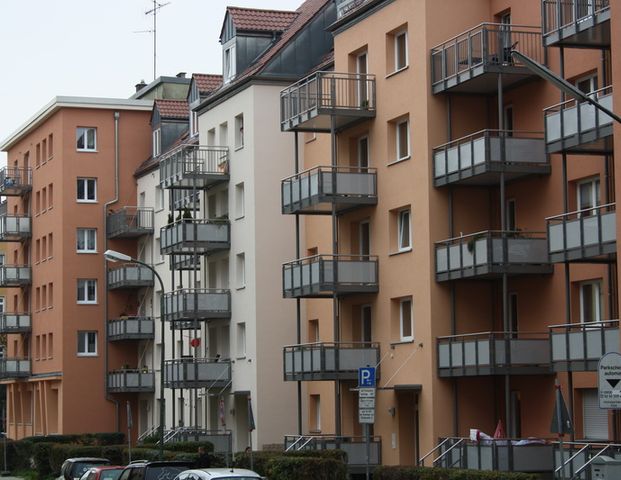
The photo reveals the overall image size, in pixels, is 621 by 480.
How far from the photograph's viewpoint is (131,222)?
6288 cm

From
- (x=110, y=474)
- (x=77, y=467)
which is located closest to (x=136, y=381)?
(x=77, y=467)

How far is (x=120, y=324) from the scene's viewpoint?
62250 millimetres

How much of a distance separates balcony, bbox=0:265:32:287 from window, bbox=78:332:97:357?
23.1ft

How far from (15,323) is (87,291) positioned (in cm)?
749

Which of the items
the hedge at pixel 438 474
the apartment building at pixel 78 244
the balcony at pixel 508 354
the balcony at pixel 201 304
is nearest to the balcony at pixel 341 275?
the hedge at pixel 438 474

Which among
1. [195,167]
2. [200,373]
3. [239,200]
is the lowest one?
[200,373]

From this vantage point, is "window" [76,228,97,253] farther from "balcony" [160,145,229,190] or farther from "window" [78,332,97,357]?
"balcony" [160,145,229,190]

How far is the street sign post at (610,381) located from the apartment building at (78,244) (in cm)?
4690

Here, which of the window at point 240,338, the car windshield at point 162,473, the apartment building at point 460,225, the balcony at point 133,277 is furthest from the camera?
the balcony at point 133,277

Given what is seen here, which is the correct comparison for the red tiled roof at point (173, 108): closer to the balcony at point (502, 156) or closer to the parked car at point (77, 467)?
the parked car at point (77, 467)

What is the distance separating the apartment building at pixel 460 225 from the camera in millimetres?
30453

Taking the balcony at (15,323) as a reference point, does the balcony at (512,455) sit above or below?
below

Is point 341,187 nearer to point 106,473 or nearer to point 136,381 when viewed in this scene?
point 106,473

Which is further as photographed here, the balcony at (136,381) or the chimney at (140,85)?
the chimney at (140,85)
